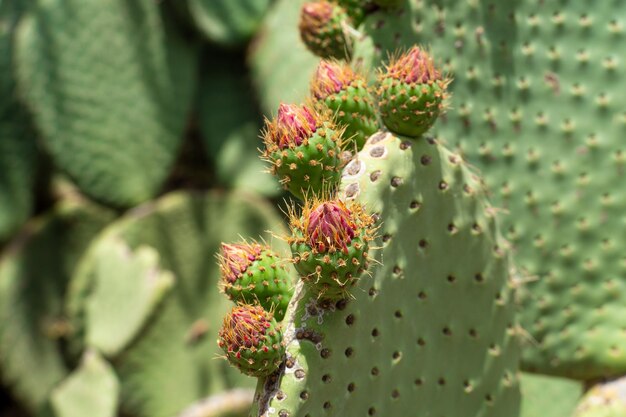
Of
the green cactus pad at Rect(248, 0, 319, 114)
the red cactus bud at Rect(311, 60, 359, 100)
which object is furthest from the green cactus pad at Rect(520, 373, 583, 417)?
the green cactus pad at Rect(248, 0, 319, 114)

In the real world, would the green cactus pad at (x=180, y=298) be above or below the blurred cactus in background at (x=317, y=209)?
below

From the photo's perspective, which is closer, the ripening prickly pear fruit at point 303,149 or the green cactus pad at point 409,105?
the ripening prickly pear fruit at point 303,149

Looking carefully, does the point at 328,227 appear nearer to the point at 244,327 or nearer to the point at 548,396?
the point at 244,327

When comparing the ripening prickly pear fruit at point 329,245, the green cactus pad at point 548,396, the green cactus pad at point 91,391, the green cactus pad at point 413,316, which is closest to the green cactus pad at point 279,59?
the green cactus pad at point 91,391

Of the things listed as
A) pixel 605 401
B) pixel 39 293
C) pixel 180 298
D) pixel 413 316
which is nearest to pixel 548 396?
pixel 605 401

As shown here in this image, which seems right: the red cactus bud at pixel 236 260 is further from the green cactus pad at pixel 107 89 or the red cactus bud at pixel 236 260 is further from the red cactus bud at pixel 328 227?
the green cactus pad at pixel 107 89

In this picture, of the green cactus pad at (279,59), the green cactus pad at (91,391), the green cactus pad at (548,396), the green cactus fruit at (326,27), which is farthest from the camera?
the green cactus pad at (279,59)

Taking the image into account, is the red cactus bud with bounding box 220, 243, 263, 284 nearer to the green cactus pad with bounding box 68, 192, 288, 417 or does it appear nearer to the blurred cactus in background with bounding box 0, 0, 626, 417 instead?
the blurred cactus in background with bounding box 0, 0, 626, 417

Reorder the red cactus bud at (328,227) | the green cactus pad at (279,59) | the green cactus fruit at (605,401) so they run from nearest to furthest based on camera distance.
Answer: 1. the red cactus bud at (328,227)
2. the green cactus fruit at (605,401)
3. the green cactus pad at (279,59)

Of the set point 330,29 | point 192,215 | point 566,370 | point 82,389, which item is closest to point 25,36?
point 192,215
